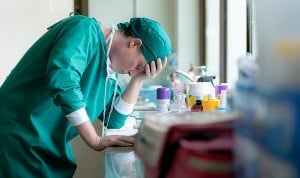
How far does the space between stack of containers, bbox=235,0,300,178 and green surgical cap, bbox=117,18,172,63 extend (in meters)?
0.92

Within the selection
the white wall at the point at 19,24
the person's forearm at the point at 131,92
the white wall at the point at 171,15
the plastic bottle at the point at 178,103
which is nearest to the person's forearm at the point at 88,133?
the person's forearm at the point at 131,92

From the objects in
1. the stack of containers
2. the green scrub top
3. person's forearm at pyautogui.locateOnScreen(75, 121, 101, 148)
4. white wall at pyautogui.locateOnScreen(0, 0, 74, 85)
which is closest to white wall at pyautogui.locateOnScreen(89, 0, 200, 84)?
white wall at pyautogui.locateOnScreen(0, 0, 74, 85)

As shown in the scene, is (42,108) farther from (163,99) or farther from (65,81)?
(163,99)

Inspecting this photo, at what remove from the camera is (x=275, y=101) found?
403 millimetres

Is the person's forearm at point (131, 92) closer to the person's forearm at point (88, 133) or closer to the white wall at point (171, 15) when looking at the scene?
the person's forearm at point (88, 133)

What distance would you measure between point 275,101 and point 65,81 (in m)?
0.81

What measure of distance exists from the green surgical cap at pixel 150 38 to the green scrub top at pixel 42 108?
0.41ft

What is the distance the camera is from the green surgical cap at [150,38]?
53.3 inches

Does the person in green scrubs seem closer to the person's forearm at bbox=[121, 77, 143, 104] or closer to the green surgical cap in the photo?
the green surgical cap

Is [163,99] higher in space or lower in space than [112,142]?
higher

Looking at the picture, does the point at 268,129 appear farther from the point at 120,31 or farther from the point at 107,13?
the point at 107,13

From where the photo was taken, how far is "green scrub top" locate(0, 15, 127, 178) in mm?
1257

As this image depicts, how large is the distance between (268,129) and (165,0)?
3.39 metres

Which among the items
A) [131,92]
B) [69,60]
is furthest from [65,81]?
[131,92]
